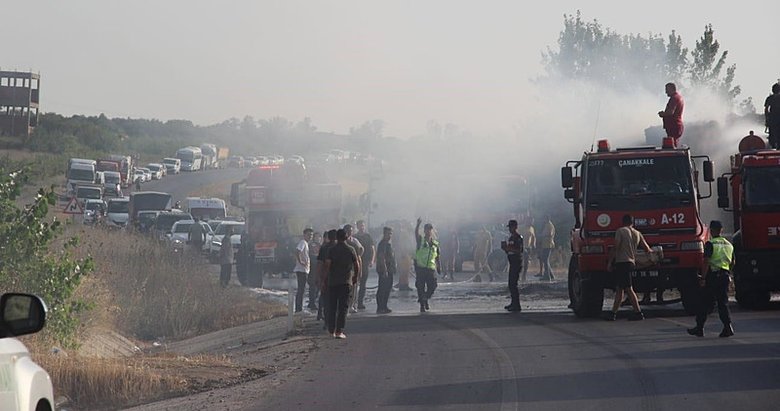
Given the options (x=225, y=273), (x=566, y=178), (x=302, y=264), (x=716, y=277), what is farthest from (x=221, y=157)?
(x=716, y=277)

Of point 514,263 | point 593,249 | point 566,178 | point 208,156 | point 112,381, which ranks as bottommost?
point 112,381

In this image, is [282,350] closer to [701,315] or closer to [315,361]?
[315,361]

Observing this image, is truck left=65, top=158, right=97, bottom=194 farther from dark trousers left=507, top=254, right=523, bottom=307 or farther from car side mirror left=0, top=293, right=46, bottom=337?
car side mirror left=0, top=293, right=46, bottom=337

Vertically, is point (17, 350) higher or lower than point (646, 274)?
higher

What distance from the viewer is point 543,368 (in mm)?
14273

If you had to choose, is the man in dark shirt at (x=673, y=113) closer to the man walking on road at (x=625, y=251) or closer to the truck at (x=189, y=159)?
the man walking on road at (x=625, y=251)

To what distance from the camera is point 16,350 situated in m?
5.90

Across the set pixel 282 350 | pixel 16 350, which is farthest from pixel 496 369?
pixel 16 350

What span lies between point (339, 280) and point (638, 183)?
223 inches

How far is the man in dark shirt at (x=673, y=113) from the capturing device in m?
22.4

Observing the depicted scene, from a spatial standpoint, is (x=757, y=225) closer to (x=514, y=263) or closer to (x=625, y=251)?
(x=625, y=251)

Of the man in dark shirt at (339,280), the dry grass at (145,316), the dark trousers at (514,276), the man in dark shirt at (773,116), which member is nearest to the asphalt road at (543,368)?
the man in dark shirt at (339,280)

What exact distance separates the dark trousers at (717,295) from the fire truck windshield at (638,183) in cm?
319

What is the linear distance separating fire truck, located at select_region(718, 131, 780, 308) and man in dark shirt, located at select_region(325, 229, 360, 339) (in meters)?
7.33
